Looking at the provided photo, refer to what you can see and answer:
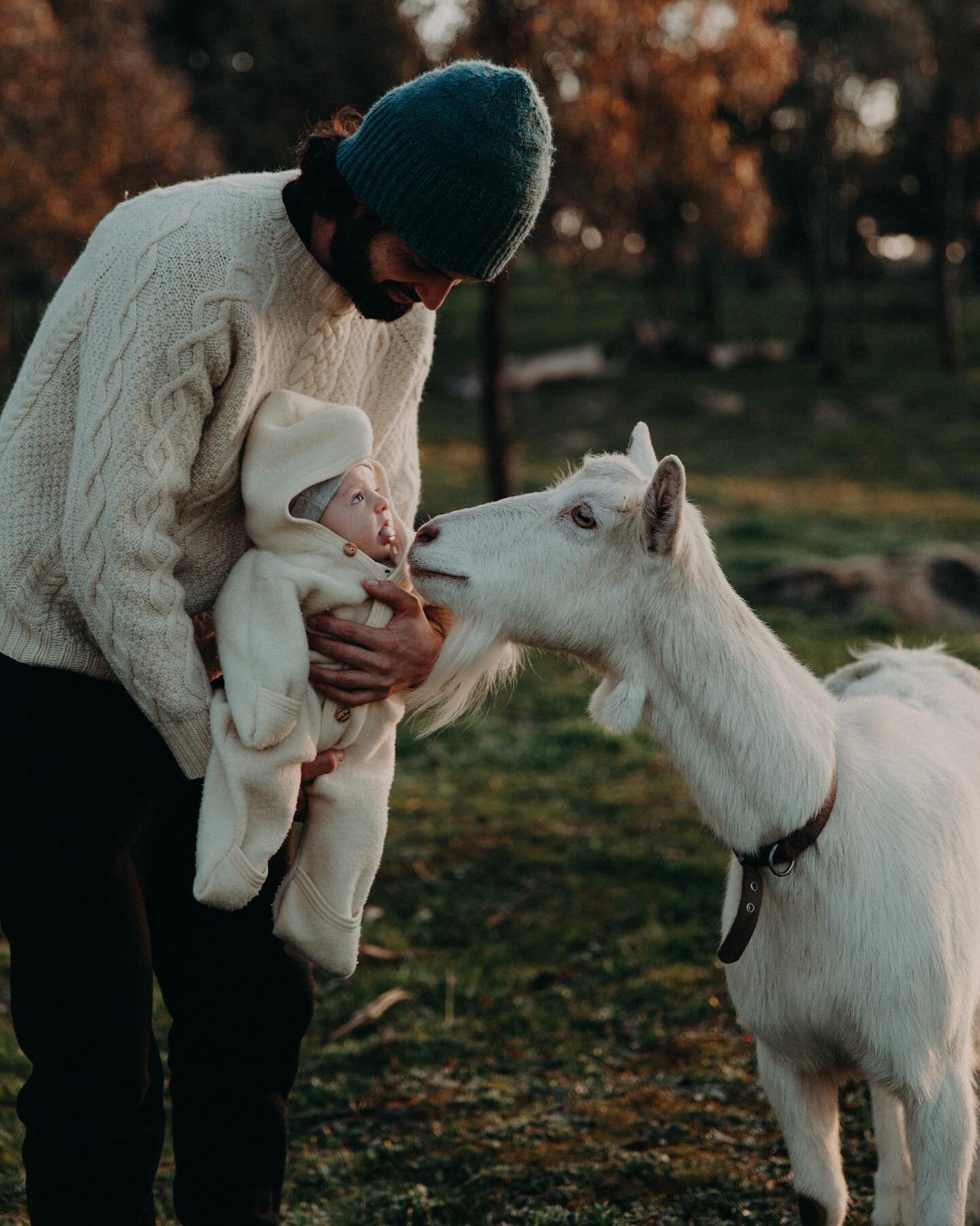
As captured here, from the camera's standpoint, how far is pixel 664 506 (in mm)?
2574

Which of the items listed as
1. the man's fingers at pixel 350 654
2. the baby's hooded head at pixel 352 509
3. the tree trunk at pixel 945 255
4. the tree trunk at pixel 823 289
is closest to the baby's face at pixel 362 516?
the baby's hooded head at pixel 352 509

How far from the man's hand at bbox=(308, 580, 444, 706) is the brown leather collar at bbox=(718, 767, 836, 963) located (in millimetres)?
797

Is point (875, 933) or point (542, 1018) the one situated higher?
point (875, 933)

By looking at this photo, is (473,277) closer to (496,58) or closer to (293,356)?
(293,356)

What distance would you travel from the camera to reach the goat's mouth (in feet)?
8.75

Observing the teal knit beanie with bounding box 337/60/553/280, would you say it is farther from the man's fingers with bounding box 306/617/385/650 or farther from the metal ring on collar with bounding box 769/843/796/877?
the metal ring on collar with bounding box 769/843/796/877

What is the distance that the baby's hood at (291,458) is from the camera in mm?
2568

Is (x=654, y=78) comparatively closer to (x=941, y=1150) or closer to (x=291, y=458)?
(x=291, y=458)

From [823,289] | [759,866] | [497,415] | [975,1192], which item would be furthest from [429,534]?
[823,289]

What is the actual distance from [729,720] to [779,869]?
33cm

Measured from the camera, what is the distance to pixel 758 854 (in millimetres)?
2719

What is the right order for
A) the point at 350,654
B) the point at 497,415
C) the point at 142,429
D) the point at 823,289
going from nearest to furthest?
the point at 142,429
the point at 350,654
the point at 497,415
the point at 823,289

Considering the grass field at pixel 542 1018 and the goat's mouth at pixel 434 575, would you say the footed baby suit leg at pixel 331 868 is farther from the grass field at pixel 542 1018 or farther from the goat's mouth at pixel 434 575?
the grass field at pixel 542 1018

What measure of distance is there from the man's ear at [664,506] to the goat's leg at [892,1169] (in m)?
1.49
